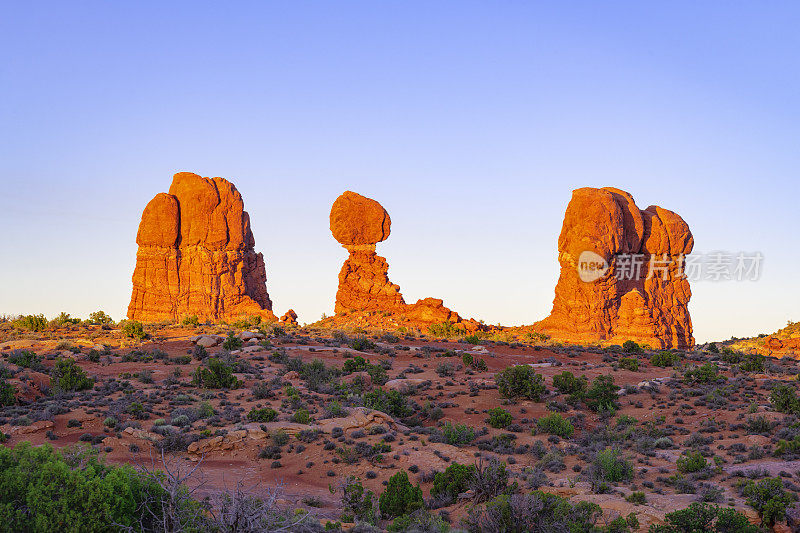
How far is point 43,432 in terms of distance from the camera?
1681cm

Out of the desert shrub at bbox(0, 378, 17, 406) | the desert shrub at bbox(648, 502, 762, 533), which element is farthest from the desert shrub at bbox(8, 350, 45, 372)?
the desert shrub at bbox(648, 502, 762, 533)

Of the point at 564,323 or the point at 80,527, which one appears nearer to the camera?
the point at 80,527

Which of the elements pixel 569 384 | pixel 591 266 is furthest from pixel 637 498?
pixel 591 266

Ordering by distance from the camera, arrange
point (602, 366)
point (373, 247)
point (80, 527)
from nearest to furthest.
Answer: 1. point (80, 527)
2. point (602, 366)
3. point (373, 247)

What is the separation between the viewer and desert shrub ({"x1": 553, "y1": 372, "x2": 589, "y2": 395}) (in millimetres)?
23903

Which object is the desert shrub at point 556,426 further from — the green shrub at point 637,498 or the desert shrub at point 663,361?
the desert shrub at point 663,361

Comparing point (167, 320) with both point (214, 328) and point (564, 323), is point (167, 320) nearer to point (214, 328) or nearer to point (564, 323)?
point (214, 328)

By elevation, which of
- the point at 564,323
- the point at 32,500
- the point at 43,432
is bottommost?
the point at 43,432

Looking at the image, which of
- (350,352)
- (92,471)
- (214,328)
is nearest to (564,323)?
(350,352)

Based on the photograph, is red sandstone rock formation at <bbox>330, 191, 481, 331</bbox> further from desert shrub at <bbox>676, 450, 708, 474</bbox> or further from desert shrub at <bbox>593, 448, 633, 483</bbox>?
desert shrub at <bbox>593, 448, 633, 483</bbox>

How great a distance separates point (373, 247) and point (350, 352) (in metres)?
22.9

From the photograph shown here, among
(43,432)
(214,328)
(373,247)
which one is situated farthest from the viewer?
(373,247)

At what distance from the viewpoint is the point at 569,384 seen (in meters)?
24.1

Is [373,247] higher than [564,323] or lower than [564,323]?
higher
